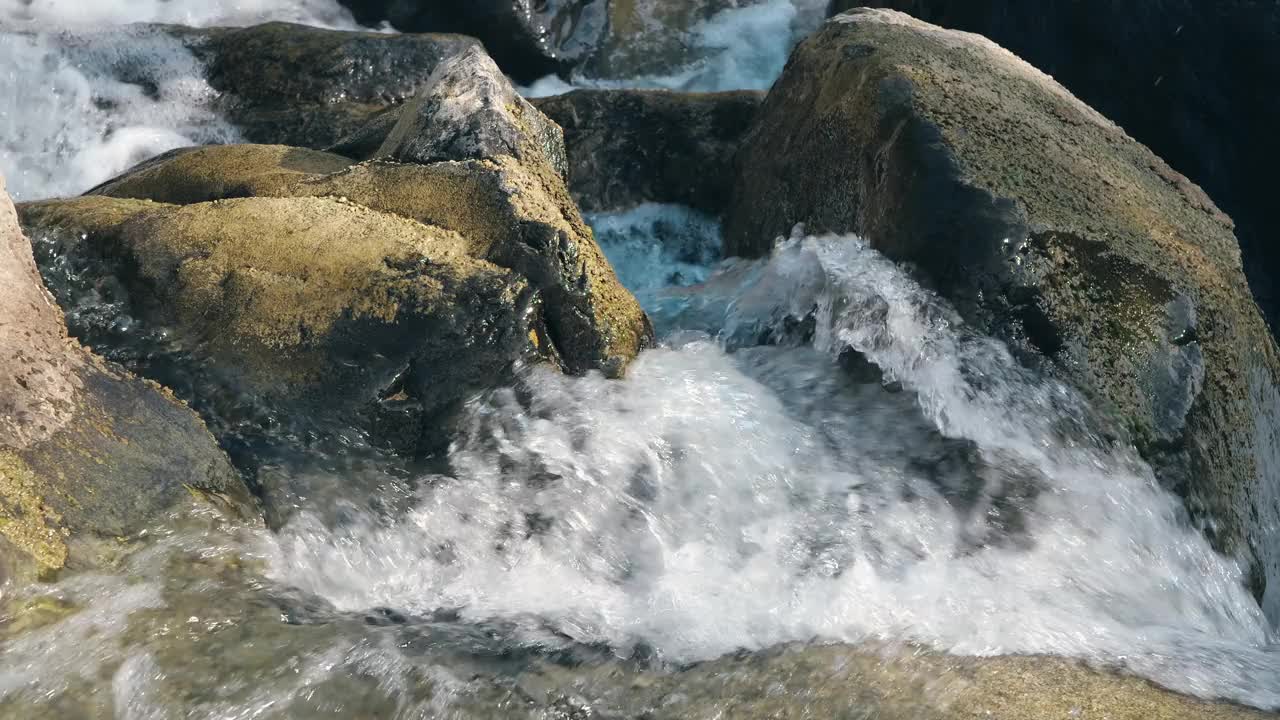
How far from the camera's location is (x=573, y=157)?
22.4 feet

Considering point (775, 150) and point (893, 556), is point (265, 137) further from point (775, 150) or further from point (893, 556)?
point (893, 556)

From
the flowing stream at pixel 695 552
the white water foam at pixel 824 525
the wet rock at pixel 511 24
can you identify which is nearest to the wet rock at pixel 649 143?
the flowing stream at pixel 695 552

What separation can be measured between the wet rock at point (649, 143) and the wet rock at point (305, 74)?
0.94m

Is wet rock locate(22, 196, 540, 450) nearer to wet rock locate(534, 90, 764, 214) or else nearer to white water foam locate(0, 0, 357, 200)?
wet rock locate(534, 90, 764, 214)

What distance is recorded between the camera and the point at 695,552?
3494 mm

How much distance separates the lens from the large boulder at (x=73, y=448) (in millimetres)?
2889

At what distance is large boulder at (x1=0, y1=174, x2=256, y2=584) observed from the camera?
114 inches

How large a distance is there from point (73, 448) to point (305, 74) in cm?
463

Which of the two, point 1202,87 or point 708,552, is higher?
point 1202,87

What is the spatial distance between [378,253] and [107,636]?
1.62 metres

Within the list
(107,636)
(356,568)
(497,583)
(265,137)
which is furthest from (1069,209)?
(265,137)

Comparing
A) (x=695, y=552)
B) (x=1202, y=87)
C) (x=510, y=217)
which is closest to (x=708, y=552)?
(x=695, y=552)

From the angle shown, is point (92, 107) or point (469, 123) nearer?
point (469, 123)

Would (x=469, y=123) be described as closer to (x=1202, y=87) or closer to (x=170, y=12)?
(x=1202, y=87)
